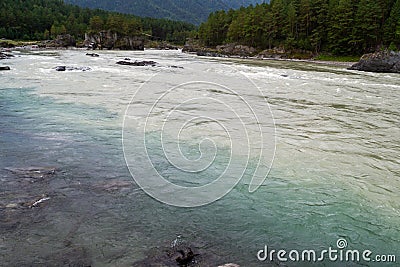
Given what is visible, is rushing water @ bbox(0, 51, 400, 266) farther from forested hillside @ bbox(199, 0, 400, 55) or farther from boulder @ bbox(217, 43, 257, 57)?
boulder @ bbox(217, 43, 257, 57)

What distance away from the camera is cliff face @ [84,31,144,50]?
369 feet

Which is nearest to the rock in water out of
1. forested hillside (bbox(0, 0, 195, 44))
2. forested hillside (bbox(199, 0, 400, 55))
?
forested hillside (bbox(199, 0, 400, 55))

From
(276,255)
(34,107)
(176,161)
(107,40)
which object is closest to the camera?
(276,255)

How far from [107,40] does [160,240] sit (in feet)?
392

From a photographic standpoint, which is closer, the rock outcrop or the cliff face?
the rock outcrop

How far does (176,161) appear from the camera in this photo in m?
9.73

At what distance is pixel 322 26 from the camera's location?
261ft

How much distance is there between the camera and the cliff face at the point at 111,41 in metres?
112

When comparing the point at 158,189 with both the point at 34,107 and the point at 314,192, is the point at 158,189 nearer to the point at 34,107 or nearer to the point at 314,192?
the point at 314,192

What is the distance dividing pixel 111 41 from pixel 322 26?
6879 cm

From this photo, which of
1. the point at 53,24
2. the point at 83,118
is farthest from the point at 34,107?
the point at 53,24

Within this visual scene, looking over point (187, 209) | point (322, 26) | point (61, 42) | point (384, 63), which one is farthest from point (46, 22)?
point (187, 209)

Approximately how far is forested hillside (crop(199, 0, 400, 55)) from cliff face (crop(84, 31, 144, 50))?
3156 cm

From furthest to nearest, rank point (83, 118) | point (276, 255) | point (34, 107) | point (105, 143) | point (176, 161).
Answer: point (34, 107) < point (83, 118) < point (105, 143) < point (176, 161) < point (276, 255)
